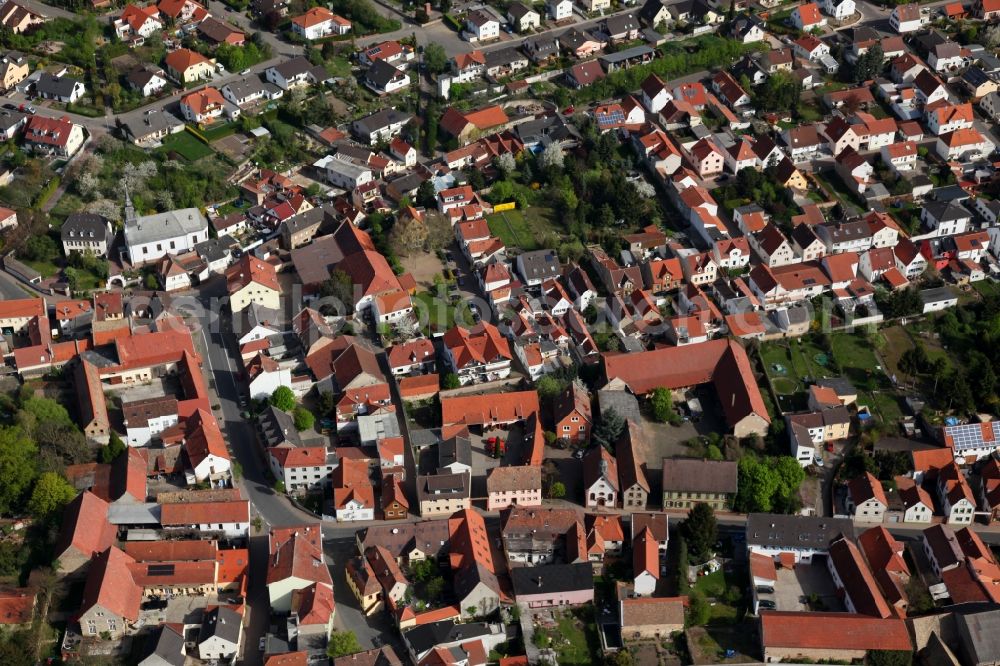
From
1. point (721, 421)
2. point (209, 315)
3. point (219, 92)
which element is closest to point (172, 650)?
point (209, 315)

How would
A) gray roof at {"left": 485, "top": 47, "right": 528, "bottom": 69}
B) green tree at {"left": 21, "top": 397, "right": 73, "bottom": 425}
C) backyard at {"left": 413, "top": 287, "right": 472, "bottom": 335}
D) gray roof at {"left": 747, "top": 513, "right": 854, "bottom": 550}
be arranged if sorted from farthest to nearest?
gray roof at {"left": 485, "top": 47, "right": 528, "bottom": 69}, backyard at {"left": 413, "top": 287, "right": 472, "bottom": 335}, green tree at {"left": 21, "top": 397, "right": 73, "bottom": 425}, gray roof at {"left": 747, "top": 513, "right": 854, "bottom": 550}

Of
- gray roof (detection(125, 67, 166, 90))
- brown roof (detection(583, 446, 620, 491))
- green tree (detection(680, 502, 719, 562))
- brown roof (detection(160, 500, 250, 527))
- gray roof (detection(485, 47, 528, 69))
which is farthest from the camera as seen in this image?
gray roof (detection(485, 47, 528, 69))

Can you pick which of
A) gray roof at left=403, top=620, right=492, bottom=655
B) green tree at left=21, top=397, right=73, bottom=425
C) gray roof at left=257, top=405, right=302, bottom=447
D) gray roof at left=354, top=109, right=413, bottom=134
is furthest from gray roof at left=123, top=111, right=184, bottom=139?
gray roof at left=403, top=620, right=492, bottom=655

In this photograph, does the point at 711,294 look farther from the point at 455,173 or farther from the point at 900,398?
the point at 455,173

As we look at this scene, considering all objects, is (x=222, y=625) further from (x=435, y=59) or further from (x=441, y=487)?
(x=435, y=59)

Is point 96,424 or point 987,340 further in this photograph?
point 987,340

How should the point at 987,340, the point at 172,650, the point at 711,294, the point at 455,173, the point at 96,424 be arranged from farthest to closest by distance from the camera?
the point at 455,173
the point at 711,294
the point at 987,340
the point at 96,424
the point at 172,650

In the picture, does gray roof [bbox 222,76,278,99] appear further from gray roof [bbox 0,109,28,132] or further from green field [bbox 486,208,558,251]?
green field [bbox 486,208,558,251]

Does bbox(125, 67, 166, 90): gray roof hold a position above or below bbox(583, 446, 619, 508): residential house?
above

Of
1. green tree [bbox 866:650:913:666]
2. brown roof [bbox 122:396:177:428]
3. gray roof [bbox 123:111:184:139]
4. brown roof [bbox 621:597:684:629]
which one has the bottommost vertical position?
green tree [bbox 866:650:913:666]
